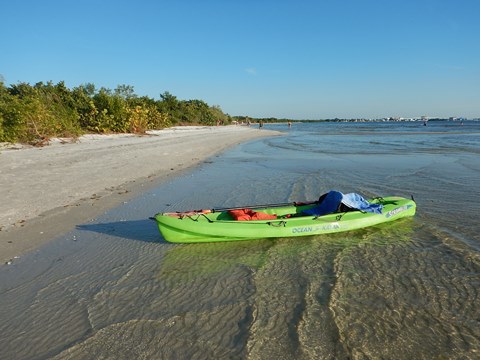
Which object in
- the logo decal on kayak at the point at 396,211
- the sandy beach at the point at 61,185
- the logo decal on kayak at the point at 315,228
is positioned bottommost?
the sandy beach at the point at 61,185

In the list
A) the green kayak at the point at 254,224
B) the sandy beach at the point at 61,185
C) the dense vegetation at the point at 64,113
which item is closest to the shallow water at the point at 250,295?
the green kayak at the point at 254,224

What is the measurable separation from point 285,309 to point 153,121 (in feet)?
134

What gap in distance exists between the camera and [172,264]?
18.7 feet

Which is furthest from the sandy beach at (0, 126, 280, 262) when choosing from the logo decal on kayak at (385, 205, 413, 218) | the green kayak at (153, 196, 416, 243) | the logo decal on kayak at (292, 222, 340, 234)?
the logo decal on kayak at (385, 205, 413, 218)

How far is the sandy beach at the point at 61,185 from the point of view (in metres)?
6.96

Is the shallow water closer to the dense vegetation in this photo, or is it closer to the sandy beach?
the sandy beach

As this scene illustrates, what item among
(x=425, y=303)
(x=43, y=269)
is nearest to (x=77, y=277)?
(x=43, y=269)

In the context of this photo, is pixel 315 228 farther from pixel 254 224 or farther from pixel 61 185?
pixel 61 185

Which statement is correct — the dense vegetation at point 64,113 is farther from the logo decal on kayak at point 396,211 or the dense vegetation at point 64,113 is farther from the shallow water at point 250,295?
the logo decal on kayak at point 396,211

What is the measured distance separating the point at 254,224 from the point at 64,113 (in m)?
22.9

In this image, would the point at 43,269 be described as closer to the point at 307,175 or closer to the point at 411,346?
the point at 411,346

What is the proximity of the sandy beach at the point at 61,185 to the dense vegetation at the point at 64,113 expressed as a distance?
163cm

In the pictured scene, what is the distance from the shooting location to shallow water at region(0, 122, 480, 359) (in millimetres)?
3572

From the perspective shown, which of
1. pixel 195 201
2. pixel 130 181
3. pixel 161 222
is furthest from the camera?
pixel 130 181
